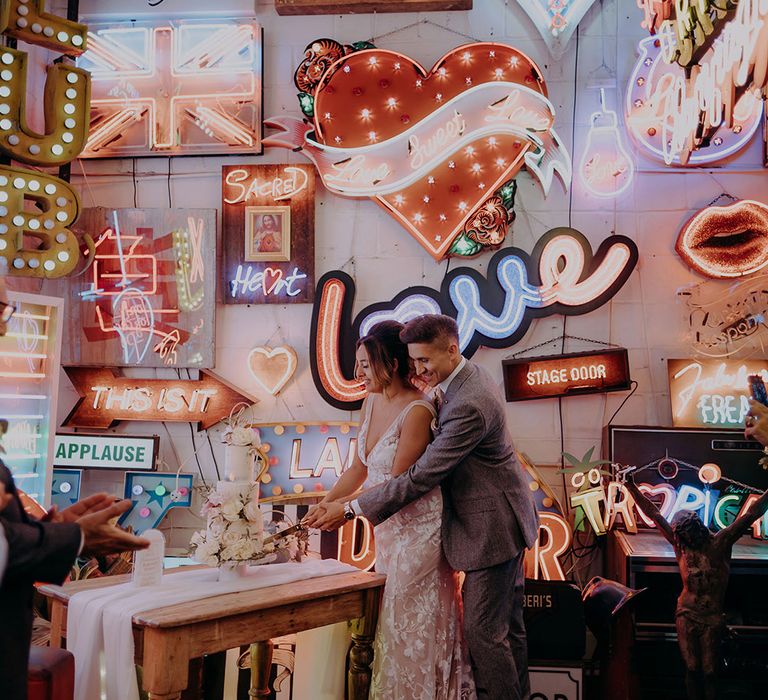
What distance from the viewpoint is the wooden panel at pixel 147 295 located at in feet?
15.9

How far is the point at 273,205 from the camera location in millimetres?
4867

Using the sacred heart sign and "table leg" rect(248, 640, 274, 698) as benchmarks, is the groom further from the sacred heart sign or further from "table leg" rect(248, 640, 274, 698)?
the sacred heart sign

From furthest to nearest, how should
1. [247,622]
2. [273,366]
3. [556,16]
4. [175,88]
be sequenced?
[175,88], [273,366], [556,16], [247,622]

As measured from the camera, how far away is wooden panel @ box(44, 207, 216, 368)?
190 inches

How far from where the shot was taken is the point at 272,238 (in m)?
4.85

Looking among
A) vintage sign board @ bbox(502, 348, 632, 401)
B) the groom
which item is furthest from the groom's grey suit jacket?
vintage sign board @ bbox(502, 348, 632, 401)

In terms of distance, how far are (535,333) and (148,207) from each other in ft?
8.61

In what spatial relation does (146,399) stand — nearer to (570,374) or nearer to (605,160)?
(570,374)

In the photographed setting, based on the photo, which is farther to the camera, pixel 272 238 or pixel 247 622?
pixel 272 238

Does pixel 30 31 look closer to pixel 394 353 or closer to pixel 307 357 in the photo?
pixel 307 357

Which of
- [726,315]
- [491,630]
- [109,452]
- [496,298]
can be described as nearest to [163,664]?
[491,630]

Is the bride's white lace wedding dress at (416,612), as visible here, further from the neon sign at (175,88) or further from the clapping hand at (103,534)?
the neon sign at (175,88)

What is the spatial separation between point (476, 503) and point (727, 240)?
2.51 m

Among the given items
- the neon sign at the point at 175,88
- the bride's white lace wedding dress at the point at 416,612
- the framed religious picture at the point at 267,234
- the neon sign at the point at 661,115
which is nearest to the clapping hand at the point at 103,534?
Result: the bride's white lace wedding dress at the point at 416,612
